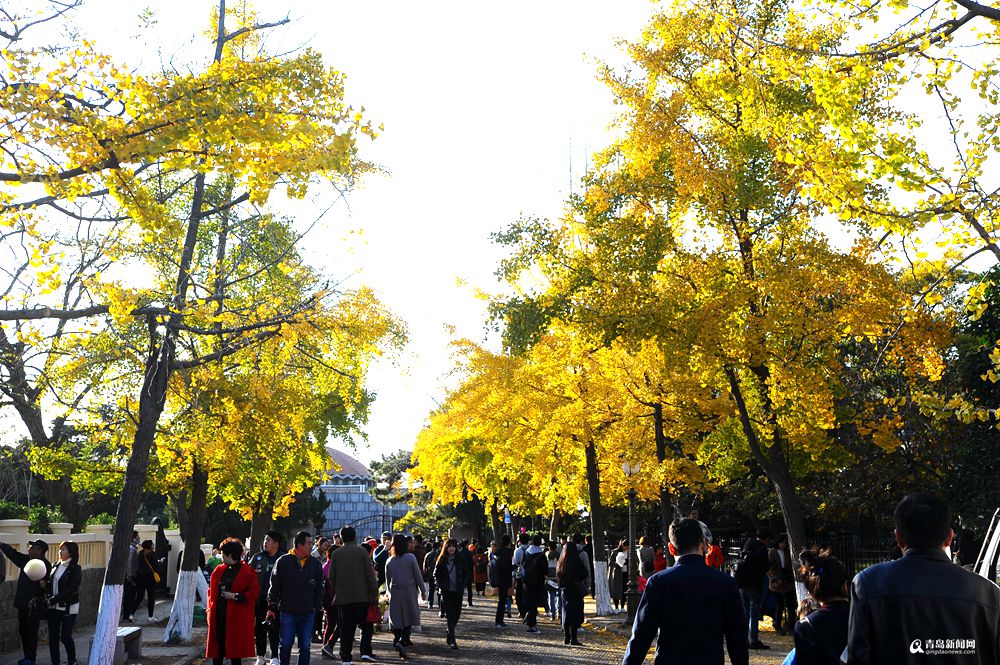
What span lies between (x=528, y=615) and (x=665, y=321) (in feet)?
24.6

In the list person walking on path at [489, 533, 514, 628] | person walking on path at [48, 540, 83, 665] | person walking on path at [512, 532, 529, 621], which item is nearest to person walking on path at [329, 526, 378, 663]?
person walking on path at [48, 540, 83, 665]

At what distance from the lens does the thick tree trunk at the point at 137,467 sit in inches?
526

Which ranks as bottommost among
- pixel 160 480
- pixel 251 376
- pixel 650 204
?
pixel 160 480

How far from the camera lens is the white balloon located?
13.9 m

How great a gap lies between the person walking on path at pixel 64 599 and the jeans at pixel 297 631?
133 inches

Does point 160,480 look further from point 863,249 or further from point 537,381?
point 863,249

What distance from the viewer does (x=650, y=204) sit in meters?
18.5

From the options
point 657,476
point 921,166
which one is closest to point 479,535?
point 657,476

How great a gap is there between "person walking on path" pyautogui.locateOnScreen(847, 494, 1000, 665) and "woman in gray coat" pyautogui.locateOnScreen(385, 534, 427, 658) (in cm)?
1216

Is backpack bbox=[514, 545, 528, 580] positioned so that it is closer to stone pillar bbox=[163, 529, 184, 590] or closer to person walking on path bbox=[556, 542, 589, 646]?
person walking on path bbox=[556, 542, 589, 646]

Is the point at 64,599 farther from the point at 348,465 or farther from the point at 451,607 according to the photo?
the point at 348,465

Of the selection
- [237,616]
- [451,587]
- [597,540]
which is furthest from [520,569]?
[237,616]

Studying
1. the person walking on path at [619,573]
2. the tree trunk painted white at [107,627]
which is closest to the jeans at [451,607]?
the tree trunk painted white at [107,627]

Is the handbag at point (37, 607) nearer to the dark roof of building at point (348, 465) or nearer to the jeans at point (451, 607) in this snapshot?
the jeans at point (451, 607)
